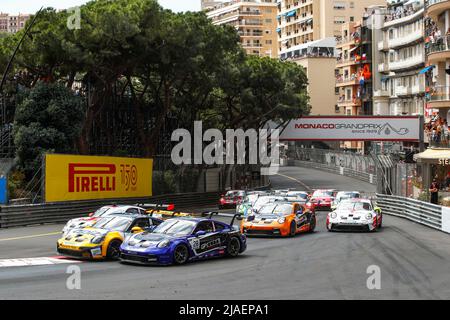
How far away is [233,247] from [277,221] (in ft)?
21.6

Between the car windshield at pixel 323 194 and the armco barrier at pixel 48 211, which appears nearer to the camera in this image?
the armco barrier at pixel 48 211

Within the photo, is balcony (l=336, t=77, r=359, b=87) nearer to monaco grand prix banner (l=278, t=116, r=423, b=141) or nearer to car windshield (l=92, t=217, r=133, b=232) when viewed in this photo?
monaco grand prix banner (l=278, t=116, r=423, b=141)

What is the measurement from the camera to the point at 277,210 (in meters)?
29.3

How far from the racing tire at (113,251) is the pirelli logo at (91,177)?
17.8 m

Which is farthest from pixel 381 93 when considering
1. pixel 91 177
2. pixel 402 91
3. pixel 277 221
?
pixel 277 221

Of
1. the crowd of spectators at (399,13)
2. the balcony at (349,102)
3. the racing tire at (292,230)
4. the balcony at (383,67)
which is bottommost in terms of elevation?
the racing tire at (292,230)

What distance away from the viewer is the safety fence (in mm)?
32622

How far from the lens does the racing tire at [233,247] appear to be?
22.0 meters

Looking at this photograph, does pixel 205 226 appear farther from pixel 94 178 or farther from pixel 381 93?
pixel 381 93

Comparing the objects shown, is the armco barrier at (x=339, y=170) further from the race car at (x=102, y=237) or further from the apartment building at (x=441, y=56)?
the race car at (x=102, y=237)

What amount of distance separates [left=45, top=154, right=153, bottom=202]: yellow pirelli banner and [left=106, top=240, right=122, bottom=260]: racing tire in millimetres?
16152

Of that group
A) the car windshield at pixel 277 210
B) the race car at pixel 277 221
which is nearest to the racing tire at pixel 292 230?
the race car at pixel 277 221

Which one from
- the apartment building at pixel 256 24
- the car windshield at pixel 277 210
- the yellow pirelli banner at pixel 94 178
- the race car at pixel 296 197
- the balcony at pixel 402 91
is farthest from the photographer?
the apartment building at pixel 256 24
